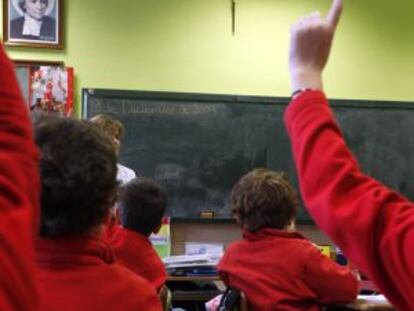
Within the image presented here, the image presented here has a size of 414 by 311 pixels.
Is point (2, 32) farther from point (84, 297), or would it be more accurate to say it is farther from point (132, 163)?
point (84, 297)

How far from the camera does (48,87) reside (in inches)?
186

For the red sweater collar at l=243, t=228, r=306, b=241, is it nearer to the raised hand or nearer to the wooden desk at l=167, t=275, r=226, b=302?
the wooden desk at l=167, t=275, r=226, b=302

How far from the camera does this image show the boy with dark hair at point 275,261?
7.92ft

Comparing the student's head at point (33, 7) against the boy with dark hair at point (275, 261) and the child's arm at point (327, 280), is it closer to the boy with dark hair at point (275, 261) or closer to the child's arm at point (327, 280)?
the boy with dark hair at point (275, 261)

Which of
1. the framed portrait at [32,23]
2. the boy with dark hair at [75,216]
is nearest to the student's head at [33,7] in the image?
the framed portrait at [32,23]

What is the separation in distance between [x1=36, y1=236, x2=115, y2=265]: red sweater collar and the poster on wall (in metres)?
3.62

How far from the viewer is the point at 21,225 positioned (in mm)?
543

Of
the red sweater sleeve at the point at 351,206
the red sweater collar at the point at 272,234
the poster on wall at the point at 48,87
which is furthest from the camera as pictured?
the poster on wall at the point at 48,87

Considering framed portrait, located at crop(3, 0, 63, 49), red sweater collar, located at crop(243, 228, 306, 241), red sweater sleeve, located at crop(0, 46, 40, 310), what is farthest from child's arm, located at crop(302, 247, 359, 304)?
framed portrait, located at crop(3, 0, 63, 49)

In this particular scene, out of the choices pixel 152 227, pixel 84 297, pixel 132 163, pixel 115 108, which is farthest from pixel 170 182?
pixel 84 297

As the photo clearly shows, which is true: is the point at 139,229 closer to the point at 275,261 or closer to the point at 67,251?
the point at 275,261

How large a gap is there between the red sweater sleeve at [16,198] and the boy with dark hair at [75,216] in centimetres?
51

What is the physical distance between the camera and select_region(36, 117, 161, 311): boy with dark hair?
43.7 inches

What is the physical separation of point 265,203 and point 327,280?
0.37 m
